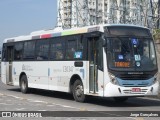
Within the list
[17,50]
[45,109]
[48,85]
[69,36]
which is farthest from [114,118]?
[17,50]

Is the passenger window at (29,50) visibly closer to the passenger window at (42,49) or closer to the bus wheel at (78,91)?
the passenger window at (42,49)

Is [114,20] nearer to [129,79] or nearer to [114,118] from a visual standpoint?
[129,79]

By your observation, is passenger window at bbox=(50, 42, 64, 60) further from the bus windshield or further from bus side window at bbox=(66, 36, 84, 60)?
the bus windshield

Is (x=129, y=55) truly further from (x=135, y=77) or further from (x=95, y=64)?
(x=95, y=64)

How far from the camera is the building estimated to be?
102ft

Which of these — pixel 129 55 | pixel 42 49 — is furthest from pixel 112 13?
pixel 129 55

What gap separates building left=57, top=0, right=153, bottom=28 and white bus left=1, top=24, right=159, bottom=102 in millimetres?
9430

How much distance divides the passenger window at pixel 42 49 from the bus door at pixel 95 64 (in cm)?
398

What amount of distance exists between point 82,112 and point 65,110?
78 cm

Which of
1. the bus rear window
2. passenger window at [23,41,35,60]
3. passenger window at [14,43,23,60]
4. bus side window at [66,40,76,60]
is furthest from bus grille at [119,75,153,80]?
passenger window at [14,43,23,60]

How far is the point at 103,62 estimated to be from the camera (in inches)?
626

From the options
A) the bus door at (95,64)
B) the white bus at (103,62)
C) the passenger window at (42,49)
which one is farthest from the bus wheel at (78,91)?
the passenger window at (42,49)

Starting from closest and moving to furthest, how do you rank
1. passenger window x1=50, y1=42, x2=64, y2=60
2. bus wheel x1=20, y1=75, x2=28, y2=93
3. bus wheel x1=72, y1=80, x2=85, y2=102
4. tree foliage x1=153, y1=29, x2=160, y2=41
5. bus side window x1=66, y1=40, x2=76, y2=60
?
bus wheel x1=72, y1=80, x2=85, y2=102, bus side window x1=66, y1=40, x2=76, y2=60, passenger window x1=50, y1=42, x2=64, y2=60, bus wheel x1=20, y1=75, x2=28, y2=93, tree foliage x1=153, y1=29, x2=160, y2=41

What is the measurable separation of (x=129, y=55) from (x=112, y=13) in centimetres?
2478
